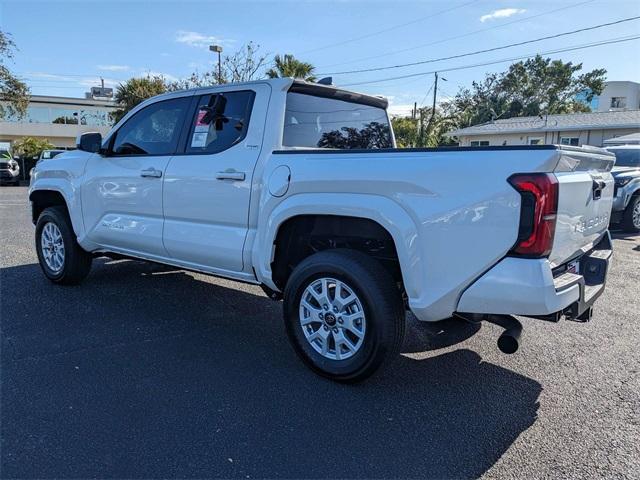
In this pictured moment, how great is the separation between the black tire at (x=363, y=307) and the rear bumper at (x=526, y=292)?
46 cm

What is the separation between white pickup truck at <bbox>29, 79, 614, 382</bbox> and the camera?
8.99 ft

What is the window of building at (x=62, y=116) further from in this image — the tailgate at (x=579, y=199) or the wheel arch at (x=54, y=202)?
the tailgate at (x=579, y=199)

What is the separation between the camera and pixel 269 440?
9.04 feet

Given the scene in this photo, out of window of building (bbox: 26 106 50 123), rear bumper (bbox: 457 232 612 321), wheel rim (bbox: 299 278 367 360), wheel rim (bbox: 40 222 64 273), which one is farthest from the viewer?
window of building (bbox: 26 106 50 123)

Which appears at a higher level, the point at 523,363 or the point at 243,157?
the point at 243,157

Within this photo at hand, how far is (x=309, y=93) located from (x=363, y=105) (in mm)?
767

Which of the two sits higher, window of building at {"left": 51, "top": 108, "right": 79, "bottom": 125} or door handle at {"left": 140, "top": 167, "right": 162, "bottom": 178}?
window of building at {"left": 51, "top": 108, "right": 79, "bottom": 125}

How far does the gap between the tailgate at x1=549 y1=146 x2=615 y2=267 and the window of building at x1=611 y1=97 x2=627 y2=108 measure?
60.9 metres

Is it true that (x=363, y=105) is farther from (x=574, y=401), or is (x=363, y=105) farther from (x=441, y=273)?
(x=574, y=401)

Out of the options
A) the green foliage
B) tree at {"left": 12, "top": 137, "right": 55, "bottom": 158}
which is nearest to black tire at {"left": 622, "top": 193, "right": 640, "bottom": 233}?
the green foliage

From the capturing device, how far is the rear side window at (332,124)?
4039 millimetres

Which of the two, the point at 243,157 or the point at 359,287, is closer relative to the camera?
the point at 359,287

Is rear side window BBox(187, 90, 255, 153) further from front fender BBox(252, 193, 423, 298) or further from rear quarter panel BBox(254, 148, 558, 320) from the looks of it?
rear quarter panel BBox(254, 148, 558, 320)

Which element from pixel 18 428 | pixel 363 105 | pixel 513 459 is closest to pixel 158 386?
pixel 18 428
